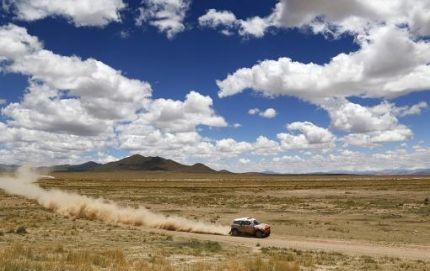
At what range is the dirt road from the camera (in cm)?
3347

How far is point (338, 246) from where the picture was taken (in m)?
37.2

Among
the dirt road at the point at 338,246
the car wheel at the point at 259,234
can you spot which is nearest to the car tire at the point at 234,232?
the dirt road at the point at 338,246

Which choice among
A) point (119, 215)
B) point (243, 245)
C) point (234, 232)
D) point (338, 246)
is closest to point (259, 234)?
point (234, 232)

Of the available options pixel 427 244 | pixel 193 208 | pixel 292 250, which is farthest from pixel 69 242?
pixel 193 208

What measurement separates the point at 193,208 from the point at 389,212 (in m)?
26.4

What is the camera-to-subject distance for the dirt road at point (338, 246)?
33469mm

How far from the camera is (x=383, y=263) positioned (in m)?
28.8

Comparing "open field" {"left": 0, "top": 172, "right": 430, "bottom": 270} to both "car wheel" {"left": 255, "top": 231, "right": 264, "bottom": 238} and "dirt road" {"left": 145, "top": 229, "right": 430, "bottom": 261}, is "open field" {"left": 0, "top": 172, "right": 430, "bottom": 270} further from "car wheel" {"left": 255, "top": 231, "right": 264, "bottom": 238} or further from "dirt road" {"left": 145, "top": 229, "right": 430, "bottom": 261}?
"car wheel" {"left": 255, "top": 231, "right": 264, "bottom": 238}

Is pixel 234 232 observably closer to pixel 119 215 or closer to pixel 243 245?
pixel 243 245

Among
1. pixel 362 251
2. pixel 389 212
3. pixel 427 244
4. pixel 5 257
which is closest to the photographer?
pixel 5 257

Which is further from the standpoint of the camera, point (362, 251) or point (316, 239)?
point (316, 239)

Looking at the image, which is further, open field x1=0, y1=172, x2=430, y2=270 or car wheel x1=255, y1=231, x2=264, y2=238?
car wheel x1=255, y1=231, x2=264, y2=238

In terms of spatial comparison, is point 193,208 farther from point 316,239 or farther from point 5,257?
point 5,257

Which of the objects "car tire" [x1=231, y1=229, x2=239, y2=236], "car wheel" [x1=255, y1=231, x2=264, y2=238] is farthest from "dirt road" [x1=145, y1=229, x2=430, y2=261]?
"car tire" [x1=231, y1=229, x2=239, y2=236]
